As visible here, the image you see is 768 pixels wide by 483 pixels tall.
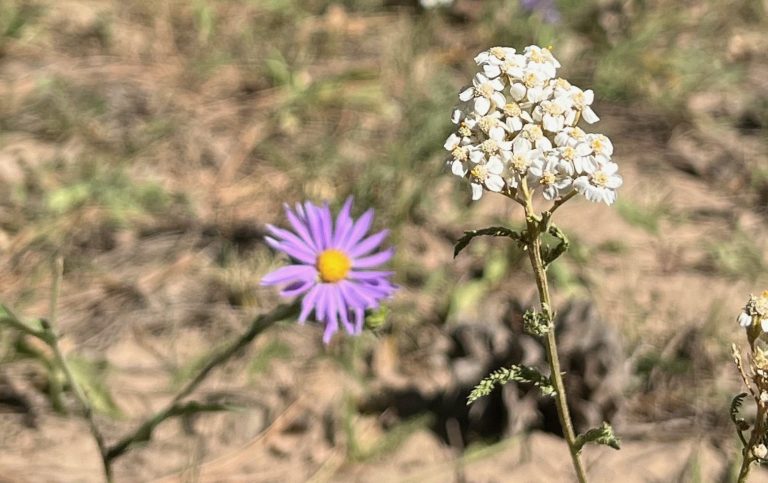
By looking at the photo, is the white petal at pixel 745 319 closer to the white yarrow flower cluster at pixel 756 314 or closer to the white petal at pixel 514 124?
the white yarrow flower cluster at pixel 756 314

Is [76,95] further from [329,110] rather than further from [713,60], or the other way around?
[713,60]

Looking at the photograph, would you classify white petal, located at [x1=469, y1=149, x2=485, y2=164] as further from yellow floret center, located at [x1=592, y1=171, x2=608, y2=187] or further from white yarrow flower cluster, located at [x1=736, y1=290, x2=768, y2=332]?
white yarrow flower cluster, located at [x1=736, y1=290, x2=768, y2=332]

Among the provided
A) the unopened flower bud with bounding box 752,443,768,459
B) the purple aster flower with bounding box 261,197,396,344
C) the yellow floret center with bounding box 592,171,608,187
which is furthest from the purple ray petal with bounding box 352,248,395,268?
the unopened flower bud with bounding box 752,443,768,459

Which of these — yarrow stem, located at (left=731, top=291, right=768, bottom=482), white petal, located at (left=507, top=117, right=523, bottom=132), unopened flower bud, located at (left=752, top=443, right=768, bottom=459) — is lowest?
unopened flower bud, located at (left=752, top=443, right=768, bottom=459)

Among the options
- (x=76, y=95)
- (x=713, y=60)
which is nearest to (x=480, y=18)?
(x=713, y=60)

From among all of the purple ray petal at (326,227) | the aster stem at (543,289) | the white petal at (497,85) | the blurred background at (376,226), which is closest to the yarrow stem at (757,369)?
the aster stem at (543,289)

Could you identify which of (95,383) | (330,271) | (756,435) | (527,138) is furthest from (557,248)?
(95,383)
